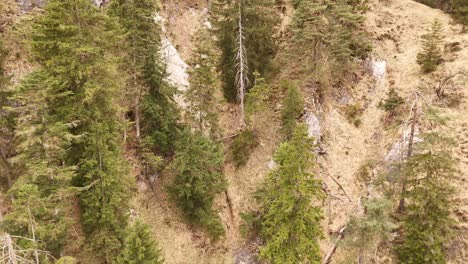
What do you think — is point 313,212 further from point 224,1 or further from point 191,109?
point 224,1

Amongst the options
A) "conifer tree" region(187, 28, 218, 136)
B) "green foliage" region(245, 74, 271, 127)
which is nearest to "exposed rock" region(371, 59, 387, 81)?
"green foliage" region(245, 74, 271, 127)

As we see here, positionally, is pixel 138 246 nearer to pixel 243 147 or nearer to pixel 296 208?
pixel 296 208

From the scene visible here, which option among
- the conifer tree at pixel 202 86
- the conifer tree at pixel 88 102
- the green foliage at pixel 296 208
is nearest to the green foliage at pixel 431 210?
the green foliage at pixel 296 208

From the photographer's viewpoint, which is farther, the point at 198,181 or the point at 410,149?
the point at 198,181

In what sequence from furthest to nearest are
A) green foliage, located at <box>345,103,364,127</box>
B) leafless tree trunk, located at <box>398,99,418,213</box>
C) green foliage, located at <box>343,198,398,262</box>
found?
A: green foliage, located at <box>345,103,364,127</box>
leafless tree trunk, located at <box>398,99,418,213</box>
green foliage, located at <box>343,198,398,262</box>

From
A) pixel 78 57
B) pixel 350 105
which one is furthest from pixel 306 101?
pixel 78 57

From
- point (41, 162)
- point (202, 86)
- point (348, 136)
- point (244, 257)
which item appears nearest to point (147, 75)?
point (202, 86)

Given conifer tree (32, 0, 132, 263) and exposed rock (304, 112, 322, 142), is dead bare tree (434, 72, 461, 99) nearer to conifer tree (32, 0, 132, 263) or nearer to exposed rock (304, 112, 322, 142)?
exposed rock (304, 112, 322, 142)
